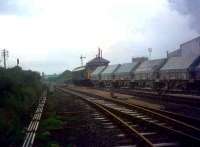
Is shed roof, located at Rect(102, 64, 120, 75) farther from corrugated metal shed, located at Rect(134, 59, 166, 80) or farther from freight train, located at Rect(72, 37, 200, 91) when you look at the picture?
corrugated metal shed, located at Rect(134, 59, 166, 80)

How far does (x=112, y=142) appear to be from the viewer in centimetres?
989

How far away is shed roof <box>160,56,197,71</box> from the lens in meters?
28.2

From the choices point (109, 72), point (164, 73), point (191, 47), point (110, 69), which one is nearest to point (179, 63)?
point (191, 47)

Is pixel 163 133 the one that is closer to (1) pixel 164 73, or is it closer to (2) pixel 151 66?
(1) pixel 164 73

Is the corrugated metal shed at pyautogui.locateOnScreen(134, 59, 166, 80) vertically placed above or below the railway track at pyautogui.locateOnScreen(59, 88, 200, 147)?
above

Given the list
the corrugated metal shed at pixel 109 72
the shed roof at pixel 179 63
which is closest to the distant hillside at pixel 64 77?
the corrugated metal shed at pixel 109 72

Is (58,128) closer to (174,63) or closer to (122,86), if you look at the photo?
(174,63)

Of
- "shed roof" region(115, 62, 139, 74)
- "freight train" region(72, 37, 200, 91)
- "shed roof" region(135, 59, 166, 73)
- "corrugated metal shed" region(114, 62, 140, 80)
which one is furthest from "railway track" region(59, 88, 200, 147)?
"shed roof" region(115, 62, 139, 74)

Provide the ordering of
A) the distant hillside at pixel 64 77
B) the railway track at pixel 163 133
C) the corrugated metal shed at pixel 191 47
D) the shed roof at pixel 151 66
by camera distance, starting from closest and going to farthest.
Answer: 1. the railway track at pixel 163 133
2. the corrugated metal shed at pixel 191 47
3. the shed roof at pixel 151 66
4. the distant hillside at pixel 64 77

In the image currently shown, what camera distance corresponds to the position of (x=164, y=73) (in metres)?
33.4

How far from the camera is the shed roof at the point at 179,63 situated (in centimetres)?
2823

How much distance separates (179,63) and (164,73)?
3.10 m

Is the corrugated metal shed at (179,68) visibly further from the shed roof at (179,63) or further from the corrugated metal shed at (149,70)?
the corrugated metal shed at (149,70)

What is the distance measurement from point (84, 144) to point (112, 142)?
2.31 feet
